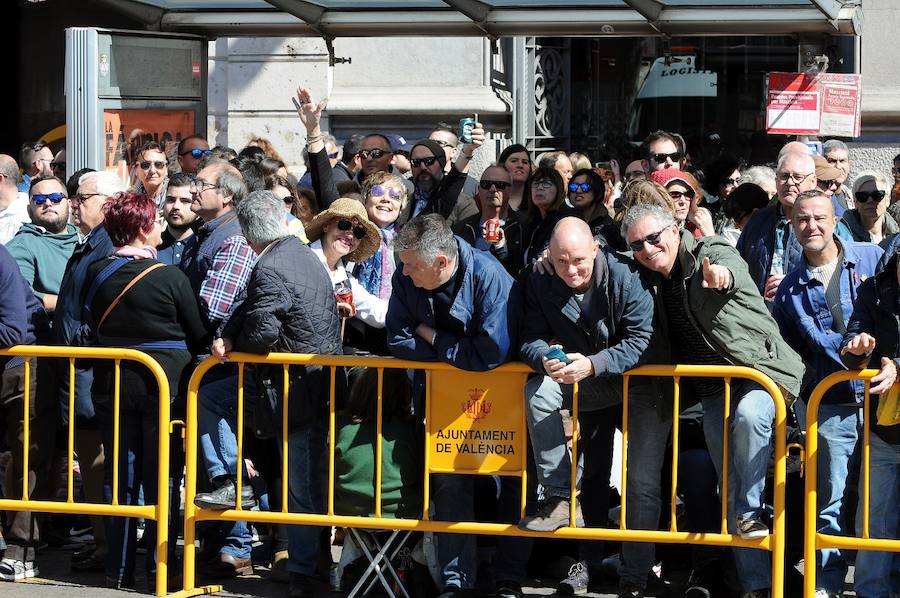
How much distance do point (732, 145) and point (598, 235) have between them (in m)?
7.88

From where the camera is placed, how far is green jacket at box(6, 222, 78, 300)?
8.25 m

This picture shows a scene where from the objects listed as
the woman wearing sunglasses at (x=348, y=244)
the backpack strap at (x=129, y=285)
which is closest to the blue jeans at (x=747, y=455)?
the woman wearing sunglasses at (x=348, y=244)

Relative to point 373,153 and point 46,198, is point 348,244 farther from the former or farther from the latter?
point 373,153

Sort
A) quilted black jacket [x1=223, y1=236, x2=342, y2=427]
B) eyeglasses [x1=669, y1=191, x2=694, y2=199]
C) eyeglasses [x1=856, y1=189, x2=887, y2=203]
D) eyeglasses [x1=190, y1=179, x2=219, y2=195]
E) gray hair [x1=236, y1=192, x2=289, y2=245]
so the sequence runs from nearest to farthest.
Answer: quilted black jacket [x1=223, y1=236, x2=342, y2=427] < gray hair [x1=236, y1=192, x2=289, y2=245] < eyeglasses [x1=190, y1=179, x2=219, y2=195] < eyeglasses [x1=669, y1=191, x2=694, y2=199] < eyeglasses [x1=856, y1=189, x2=887, y2=203]

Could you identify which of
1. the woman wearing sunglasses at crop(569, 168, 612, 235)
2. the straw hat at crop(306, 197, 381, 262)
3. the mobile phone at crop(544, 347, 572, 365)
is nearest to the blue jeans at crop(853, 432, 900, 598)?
the mobile phone at crop(544, 347, 572, 365)

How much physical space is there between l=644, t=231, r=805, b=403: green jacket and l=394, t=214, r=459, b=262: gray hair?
1006 mm

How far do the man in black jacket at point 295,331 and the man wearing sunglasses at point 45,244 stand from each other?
168 centimetres

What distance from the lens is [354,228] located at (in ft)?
25.1

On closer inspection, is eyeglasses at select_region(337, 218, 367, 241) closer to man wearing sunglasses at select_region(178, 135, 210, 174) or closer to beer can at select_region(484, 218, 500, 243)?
beer can at select_region(484, 218, 500, 243)

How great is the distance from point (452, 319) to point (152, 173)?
11.2ft

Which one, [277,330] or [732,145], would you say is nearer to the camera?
[277,330]

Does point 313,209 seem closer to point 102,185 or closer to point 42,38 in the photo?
point 102,185

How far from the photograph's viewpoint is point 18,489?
25.7 feet

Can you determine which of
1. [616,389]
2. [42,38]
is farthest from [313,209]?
[42,38]
